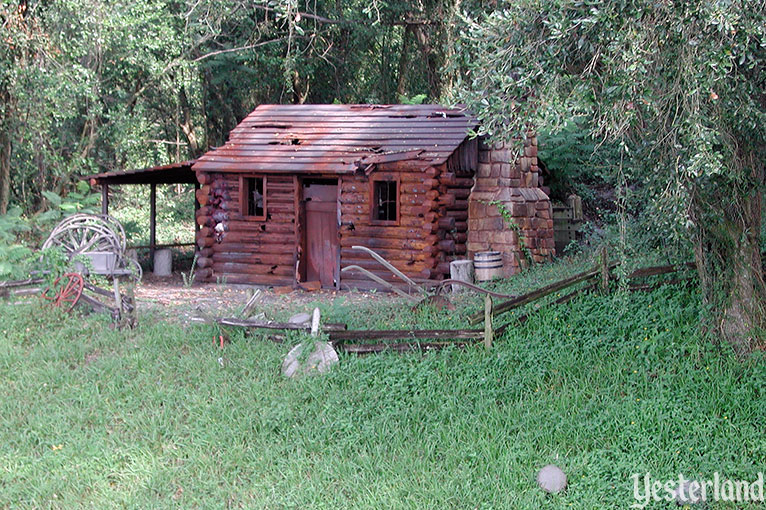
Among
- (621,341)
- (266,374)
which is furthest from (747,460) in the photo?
(266,374)

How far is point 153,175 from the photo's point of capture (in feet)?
57.6

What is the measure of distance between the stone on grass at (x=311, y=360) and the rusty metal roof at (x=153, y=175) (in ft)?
27.9

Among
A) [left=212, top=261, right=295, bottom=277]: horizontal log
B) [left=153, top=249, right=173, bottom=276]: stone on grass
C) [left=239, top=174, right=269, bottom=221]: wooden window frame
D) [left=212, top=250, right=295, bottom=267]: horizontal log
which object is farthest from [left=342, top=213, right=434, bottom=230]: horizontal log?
[left=153, top=249, right=173, bottom=276]: stone on grass

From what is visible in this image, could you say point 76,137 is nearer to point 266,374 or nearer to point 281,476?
point 266,374

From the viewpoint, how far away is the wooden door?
52.6 ft

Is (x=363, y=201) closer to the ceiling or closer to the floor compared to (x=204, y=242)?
closer to the ceiling

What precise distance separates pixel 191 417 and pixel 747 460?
552 centimetres

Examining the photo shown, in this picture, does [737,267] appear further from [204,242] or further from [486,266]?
[204,242]

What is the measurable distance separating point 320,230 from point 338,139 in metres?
1.98

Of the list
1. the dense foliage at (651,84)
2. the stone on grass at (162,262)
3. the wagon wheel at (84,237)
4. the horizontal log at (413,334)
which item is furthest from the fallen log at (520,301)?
the stone on grass at (162,262)

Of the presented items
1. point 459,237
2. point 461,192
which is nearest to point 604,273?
point 459,237

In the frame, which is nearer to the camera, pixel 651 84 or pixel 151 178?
pixel 651 84

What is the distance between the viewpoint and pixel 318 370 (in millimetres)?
8773

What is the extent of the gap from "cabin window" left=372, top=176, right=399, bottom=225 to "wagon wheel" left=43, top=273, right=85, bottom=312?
6013 millimetres
